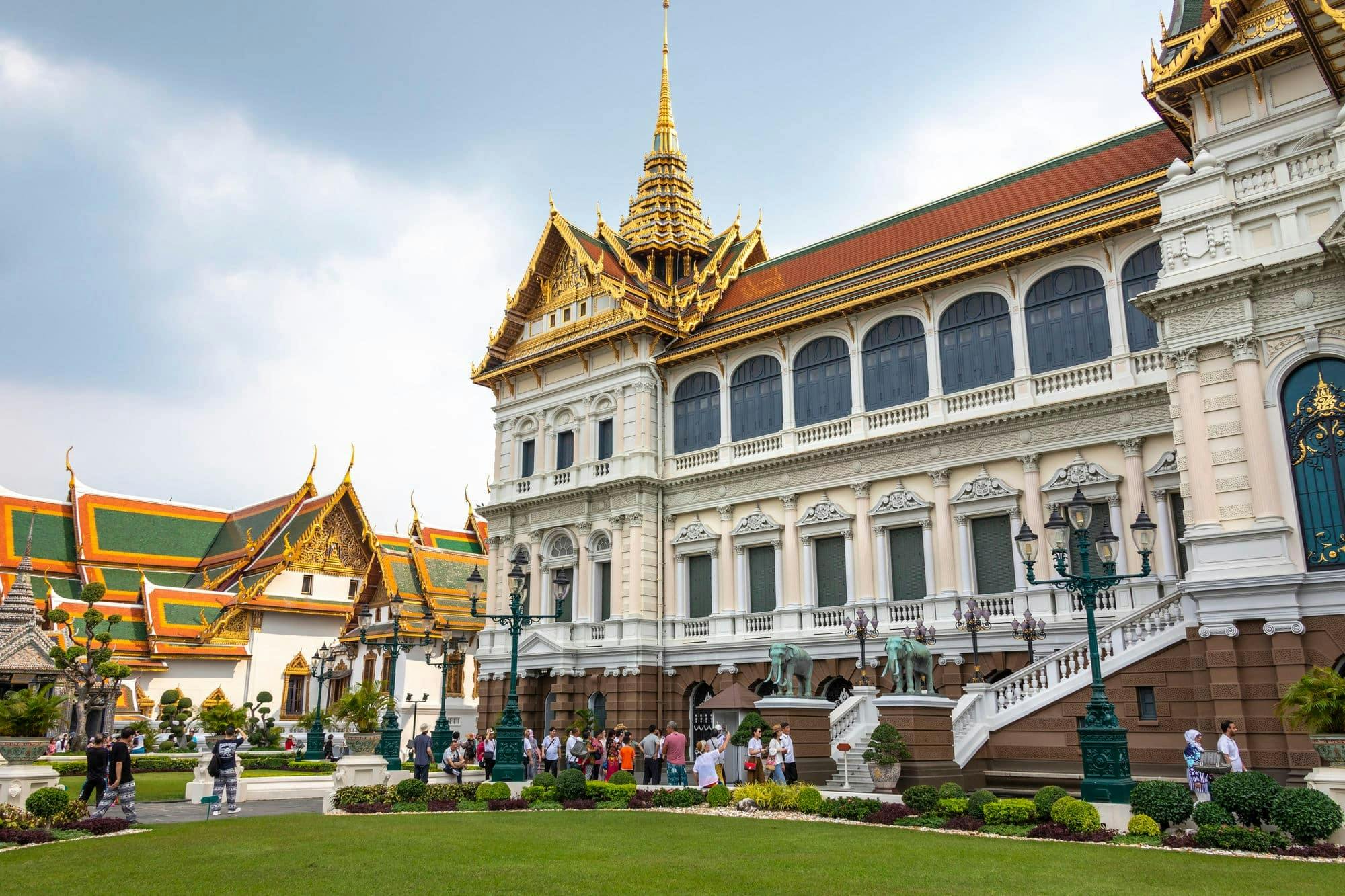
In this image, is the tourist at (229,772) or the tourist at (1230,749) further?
the tourist at (229,772)

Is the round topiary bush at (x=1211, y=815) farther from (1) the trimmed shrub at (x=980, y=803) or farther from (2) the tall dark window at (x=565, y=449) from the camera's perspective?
(2) the tall dark window at (x=565, y=449)

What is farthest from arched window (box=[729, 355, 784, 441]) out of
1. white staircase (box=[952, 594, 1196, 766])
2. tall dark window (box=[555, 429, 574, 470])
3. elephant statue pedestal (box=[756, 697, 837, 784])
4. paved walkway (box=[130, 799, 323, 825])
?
paved walkway (box=[130, 799, 323, 825])

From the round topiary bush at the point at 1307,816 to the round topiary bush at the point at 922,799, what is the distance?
454cm

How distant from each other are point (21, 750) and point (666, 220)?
93.5 ft

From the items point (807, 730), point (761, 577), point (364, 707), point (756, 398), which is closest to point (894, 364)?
point (756, 398)

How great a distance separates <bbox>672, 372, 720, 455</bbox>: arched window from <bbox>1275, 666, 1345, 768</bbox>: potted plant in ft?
65.6

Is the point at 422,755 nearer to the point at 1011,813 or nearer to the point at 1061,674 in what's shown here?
the point at 1011,813

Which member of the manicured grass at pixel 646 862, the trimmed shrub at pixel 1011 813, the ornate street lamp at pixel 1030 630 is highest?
the ornate street lamp at pixel 1030 630

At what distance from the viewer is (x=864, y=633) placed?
24.6 m

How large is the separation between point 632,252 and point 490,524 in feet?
38.4

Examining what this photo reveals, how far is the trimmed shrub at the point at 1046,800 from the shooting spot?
553 inches

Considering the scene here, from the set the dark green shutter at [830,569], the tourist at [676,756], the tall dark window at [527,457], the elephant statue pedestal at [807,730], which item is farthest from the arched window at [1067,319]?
the tall dark window at [527,457]

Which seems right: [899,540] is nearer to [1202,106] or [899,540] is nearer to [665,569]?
[665,569]

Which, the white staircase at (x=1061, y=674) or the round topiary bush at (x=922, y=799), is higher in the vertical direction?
the white staircase at (x=1061, y=674)
